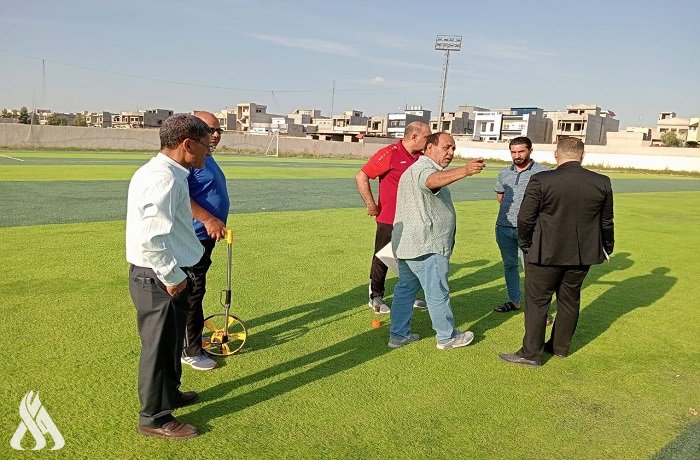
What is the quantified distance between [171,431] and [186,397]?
18.3 inches

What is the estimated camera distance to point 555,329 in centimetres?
485

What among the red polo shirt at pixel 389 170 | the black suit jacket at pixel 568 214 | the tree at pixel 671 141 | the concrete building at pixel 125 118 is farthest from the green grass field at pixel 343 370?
the concrete building at pixel 125 118

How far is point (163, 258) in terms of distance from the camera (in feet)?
9.45

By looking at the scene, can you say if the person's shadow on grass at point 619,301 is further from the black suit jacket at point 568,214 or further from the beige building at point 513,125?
the beige building at point 513,125

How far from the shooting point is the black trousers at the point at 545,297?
458cm

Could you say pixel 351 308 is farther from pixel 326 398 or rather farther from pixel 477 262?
pixel 477 262

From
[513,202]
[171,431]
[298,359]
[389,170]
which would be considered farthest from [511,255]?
[171,431]

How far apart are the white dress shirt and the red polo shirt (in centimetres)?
302

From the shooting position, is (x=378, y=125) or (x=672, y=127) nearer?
(x=672, y=127)

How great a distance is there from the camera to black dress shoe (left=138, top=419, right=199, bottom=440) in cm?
318

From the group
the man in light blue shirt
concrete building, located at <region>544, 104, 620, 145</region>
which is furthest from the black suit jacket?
concrete building, located at <region>544, 104, 620, 145</region>

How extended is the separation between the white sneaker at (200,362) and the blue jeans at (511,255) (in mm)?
3479

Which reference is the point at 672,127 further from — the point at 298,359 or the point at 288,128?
the point at 298,359

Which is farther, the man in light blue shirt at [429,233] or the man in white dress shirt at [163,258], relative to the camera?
the man in light blue shirt at [429,233]
